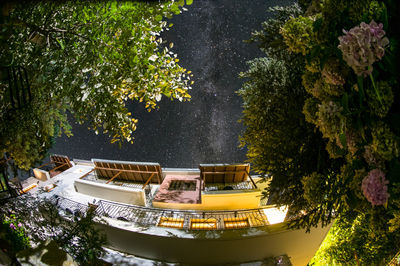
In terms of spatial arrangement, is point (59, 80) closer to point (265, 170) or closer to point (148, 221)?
point (265, 170)

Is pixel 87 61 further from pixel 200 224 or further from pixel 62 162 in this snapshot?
pixel 62 162

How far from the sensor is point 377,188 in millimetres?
1511

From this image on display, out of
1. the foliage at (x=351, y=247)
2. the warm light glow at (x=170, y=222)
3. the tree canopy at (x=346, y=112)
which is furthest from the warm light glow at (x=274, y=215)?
the warm light glow at (x=170, y=222)

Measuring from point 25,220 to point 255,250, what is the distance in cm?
831

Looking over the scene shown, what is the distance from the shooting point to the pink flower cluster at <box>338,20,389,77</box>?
1277 mm

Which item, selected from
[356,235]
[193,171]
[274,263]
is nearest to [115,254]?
[193,171]

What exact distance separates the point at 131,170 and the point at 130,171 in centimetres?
19

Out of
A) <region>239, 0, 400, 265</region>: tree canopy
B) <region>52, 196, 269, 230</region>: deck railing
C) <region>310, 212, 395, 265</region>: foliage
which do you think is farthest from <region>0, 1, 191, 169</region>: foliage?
<region>310, 212, 395, 265</region>: foliage

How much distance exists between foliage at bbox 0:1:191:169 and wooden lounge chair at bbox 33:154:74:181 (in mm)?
9463

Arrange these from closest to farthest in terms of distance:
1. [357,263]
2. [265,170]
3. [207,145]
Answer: [265,170] → [357,263] → [207,145]

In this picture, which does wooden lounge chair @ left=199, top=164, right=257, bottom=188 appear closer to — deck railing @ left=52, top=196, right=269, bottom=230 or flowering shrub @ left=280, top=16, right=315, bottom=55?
deck railing @ left=52, top=196, right=269, bottom=230

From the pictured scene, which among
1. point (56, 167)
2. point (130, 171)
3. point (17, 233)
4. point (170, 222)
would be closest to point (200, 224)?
point (170, 222)

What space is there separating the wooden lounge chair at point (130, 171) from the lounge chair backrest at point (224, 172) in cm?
260

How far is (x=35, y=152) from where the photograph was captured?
15.8 ft
